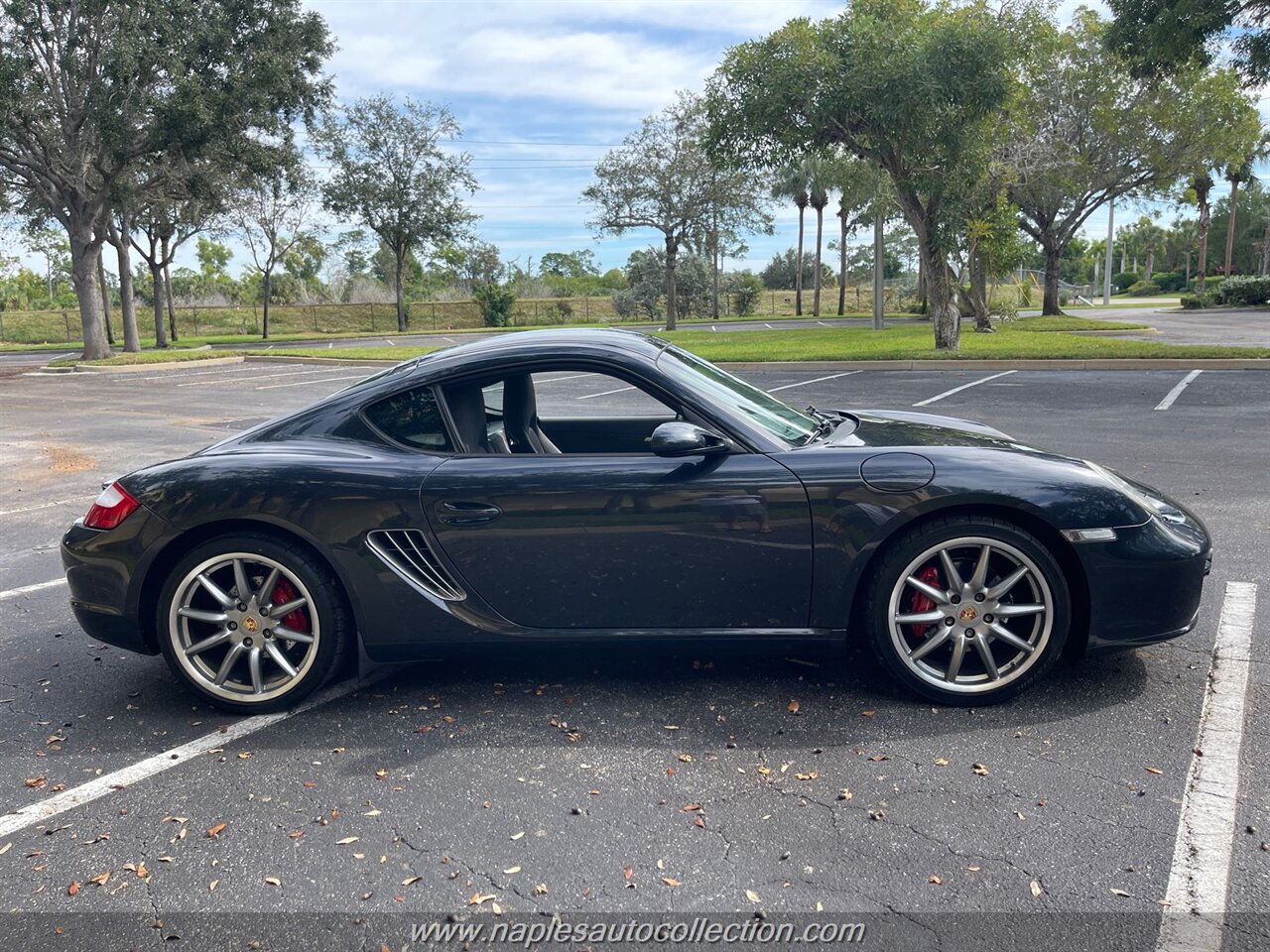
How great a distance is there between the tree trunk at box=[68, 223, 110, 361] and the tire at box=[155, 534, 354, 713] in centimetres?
2690

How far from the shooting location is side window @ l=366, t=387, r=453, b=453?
3701 mm

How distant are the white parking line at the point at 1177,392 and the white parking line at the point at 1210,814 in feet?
29.2

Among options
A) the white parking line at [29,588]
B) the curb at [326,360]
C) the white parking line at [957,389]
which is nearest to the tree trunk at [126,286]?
the curb at [326,360]

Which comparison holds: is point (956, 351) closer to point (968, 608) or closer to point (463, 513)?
point (968, 608)

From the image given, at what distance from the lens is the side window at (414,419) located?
146 inches

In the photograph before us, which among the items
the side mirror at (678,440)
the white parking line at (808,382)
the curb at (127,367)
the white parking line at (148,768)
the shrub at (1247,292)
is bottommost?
the white parking line at (148,768)

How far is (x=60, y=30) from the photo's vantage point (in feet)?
77.1

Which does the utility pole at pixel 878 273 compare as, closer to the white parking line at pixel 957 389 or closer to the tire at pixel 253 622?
the white parking line at pixel 957 389

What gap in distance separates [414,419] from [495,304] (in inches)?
2067

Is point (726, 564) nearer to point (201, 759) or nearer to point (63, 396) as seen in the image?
point (201, 759)

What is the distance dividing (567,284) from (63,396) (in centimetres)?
7416

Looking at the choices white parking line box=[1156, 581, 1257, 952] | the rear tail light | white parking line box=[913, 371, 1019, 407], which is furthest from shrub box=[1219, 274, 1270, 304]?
the rear tail light

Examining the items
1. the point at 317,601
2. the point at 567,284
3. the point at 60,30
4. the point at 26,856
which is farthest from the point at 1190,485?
the point at 567,284

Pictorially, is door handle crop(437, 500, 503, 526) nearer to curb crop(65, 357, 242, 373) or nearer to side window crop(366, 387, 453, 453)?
side window crop(366, 387, 453, 453)
